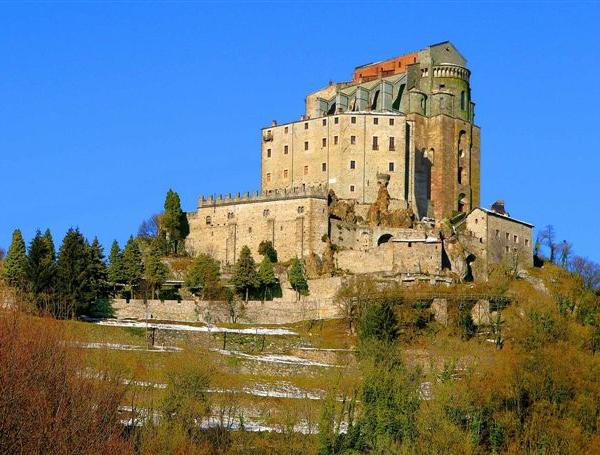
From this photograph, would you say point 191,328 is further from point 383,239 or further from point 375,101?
point 375,101

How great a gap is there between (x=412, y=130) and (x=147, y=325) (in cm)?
2731

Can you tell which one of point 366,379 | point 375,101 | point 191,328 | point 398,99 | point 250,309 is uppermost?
point 398,99

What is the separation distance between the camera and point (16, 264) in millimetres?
90312

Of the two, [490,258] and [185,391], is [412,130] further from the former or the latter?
[185,391]

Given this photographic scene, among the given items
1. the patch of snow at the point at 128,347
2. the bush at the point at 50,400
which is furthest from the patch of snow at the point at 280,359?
the bush at the point at 50,400

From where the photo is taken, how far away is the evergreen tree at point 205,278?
93688 millimetres

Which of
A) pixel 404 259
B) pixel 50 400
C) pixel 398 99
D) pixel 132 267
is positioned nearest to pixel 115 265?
pixel 132 267

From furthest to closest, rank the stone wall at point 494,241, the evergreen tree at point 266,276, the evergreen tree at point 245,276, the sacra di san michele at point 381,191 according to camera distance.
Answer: the stone wall at point 494,241, the sacra di san michele at point 381,191, the evergreen tree at point 266,276, the evergreen tree at point 245,276

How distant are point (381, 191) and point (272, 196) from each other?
7252mm

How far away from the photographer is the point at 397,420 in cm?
6338

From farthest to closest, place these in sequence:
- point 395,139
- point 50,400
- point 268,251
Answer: point 395,139 → point 268,251 → point 50,400

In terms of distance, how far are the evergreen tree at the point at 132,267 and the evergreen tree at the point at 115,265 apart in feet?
0.84

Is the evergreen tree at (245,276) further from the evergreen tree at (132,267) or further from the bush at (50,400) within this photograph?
the bush at (50,400)

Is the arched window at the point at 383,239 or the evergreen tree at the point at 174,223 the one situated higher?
the evergreen tree at the point at 174,223
